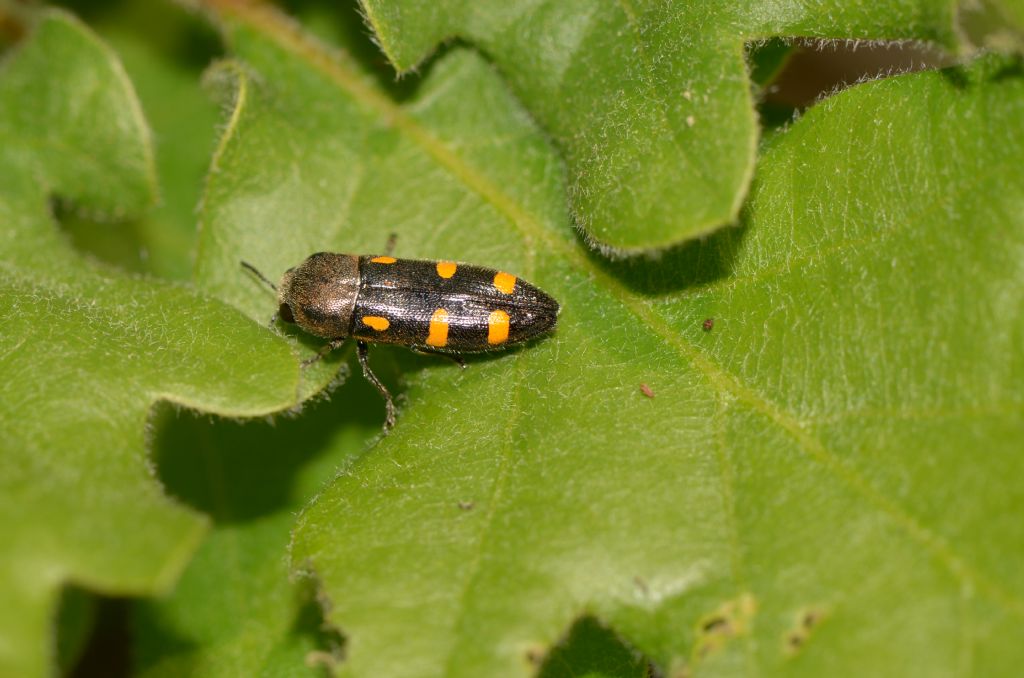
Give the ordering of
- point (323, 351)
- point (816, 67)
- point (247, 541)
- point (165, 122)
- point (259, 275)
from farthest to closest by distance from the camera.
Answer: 1. point (816, 67)
2. point (165, 122)
3. point (247, 541)
4. point (259, 275)
5. point (323, 351)

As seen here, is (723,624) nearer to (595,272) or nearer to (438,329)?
(595,272)

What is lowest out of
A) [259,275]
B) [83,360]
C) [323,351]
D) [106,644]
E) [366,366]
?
[106,644]

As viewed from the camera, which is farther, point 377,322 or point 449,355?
point 377,322

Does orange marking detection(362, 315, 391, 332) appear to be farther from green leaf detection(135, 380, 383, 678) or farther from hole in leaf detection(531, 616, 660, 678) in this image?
hole in leaf detection(531, 616, 660, 678)

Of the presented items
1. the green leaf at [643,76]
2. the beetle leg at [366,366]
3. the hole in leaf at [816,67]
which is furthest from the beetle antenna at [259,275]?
the hole in leaf at [816,67]

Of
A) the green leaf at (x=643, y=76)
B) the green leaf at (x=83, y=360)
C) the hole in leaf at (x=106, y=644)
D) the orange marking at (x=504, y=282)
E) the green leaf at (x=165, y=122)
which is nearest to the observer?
the green leaf at (x=83, y=360)

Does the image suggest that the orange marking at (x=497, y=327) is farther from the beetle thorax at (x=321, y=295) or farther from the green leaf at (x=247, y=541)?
the green leaf at (x=247, y=541)

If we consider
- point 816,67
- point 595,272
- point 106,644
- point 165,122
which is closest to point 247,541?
point 106,644

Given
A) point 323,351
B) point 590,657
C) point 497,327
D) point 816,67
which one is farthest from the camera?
point 816,67
